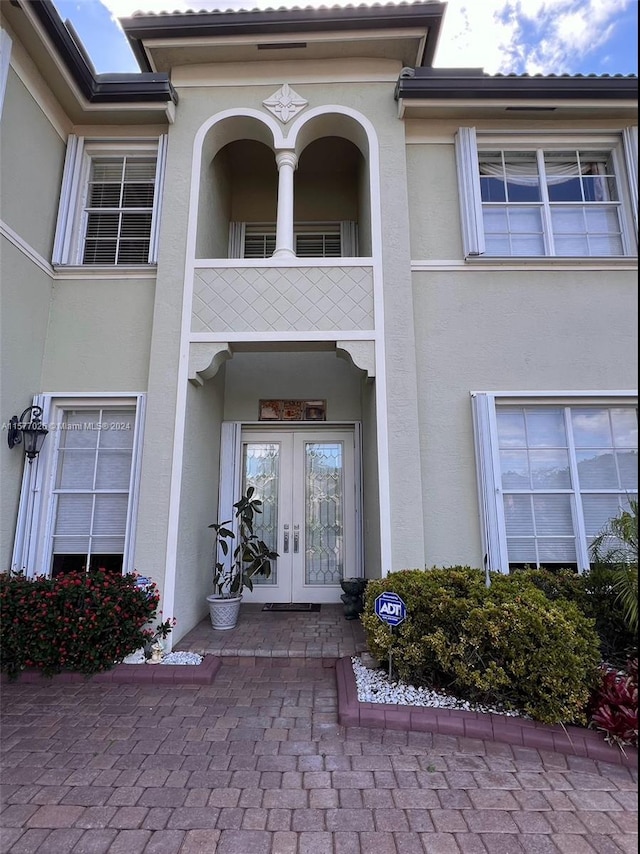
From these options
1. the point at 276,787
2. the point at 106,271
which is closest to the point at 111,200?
the point at 106,271

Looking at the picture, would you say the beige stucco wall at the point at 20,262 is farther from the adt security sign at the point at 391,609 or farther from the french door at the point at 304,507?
the adt security sign at the point at 391,609

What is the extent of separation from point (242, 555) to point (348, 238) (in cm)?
561

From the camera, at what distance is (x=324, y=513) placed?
7.23 m

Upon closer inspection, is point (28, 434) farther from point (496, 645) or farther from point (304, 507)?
point (496, 645)

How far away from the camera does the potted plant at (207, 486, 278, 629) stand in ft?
18.9

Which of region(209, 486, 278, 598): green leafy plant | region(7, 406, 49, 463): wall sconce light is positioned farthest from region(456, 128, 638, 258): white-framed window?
region(7, 406, 49, 463): wall sconce light

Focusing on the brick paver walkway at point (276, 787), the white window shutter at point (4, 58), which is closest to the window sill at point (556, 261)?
the brick paver walkway at point (276, 787)

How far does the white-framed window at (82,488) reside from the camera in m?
5.54

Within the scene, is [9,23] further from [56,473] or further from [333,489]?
[333,489]

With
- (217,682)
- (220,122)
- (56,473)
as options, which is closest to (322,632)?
(217,682)

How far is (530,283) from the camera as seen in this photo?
19.6 feet

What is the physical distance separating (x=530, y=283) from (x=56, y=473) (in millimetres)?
6759

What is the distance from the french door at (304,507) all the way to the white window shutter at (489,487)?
7.48 ft

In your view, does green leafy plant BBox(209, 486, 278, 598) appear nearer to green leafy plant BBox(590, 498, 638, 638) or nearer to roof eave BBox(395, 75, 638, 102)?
green leafy plant BBox(590, 498, 638, 638)
